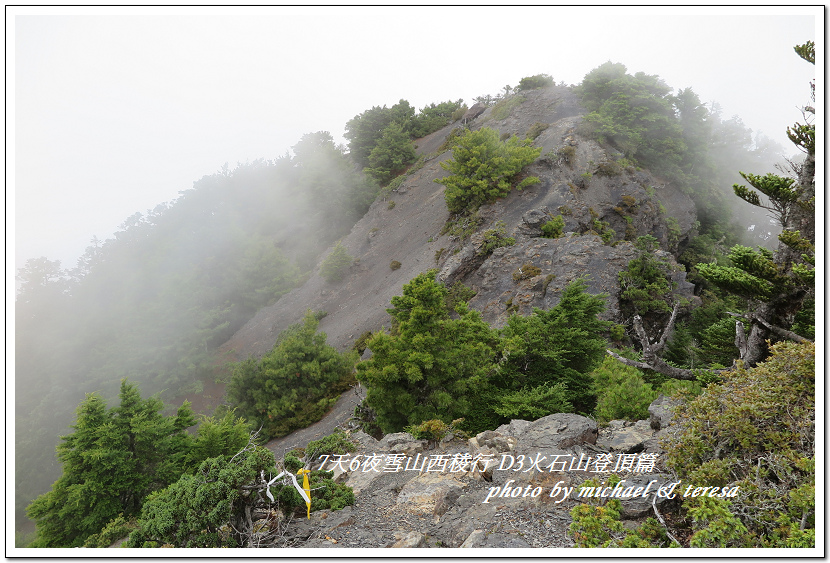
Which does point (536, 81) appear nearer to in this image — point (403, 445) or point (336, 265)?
point (336, 265)

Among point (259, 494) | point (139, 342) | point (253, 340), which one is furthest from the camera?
point (253, 340)

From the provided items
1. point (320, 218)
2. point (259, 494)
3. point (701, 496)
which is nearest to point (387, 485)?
point (259, 494)

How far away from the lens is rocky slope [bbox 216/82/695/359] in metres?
21.3

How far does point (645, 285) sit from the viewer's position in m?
20.6

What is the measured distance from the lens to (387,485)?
6156 mm

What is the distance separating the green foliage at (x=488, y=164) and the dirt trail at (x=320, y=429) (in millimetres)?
16366

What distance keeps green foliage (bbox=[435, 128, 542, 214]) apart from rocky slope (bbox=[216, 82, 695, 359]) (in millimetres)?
1015

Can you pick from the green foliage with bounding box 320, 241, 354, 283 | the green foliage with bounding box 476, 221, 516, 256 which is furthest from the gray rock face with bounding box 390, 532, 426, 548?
the green foliage with bounding box 320, 241, 354, 283

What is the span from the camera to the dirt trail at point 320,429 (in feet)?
57.0

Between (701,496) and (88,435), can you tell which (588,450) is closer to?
(701,496)

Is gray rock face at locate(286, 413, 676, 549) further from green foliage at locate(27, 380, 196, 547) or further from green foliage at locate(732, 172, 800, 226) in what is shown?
green foliage at locate(27, 380, 196, 547)

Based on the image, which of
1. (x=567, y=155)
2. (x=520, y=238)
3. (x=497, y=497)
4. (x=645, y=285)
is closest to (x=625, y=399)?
(x=497, y=497)

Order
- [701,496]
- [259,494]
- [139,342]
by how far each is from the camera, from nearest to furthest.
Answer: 1. [701,496]
2. [259,494]
3. [139,342]

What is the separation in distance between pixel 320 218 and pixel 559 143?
26.5 meters
